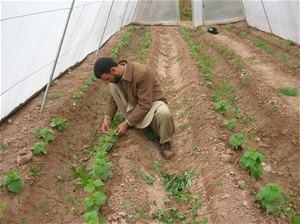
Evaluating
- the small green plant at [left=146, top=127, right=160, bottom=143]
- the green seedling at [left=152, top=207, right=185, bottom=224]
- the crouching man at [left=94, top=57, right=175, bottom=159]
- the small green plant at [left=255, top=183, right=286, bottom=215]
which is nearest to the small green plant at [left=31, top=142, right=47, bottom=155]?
the crouching man at [left=94, top=57, right=175, bottom=159]

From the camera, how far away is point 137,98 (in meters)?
4.80

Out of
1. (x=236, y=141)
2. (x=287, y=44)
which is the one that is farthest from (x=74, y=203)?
(x=287, y=44)

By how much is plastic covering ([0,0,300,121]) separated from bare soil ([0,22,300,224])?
411 mm

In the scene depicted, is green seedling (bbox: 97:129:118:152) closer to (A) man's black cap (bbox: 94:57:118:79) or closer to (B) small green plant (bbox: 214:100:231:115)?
(A) man's black cap (bbox: 94:57:118:79)

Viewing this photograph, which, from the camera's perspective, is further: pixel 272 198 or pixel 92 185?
pixel 92 185

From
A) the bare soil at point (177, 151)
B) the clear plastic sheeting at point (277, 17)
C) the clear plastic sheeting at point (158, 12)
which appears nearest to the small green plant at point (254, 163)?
the bare soil at point (177, 151)

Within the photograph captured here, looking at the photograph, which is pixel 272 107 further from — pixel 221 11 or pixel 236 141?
pixel 221 11

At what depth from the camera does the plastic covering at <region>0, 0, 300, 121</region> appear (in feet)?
15.9

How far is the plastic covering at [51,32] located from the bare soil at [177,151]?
411 mm

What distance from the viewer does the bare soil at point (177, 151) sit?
376 cm

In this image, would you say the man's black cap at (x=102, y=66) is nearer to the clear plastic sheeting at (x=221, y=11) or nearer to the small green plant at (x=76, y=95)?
the small green plant at (x=76, y=95)

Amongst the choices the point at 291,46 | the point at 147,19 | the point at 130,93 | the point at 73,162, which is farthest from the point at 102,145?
the point at 147,19

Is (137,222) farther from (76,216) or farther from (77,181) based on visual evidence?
(77,181)

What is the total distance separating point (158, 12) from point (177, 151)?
15.2m
